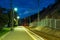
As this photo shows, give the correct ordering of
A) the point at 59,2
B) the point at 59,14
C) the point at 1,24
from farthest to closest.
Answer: the point at 59,2 → the point at 59,14 → the point at 1,24

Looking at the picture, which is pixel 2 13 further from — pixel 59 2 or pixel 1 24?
pixel 59 2

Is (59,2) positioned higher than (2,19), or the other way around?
(59,2)

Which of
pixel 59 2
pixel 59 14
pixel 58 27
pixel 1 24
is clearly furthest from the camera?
pixel 59 2

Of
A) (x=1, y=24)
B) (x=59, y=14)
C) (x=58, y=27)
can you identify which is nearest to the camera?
(x=58, y=27)

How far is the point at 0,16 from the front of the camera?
5206cm

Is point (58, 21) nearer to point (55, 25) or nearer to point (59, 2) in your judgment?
point (55, 25)

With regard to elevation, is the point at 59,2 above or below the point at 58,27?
above

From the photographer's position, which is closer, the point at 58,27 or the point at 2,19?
the point at 58,27

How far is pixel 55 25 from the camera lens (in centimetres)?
4334

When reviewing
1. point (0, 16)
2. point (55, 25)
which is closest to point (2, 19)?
point (0, 16)

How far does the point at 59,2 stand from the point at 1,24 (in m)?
40.3

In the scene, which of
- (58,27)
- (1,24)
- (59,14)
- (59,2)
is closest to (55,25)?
(58,27)

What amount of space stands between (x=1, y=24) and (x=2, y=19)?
1528 mm

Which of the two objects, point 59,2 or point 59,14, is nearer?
point 59,14
